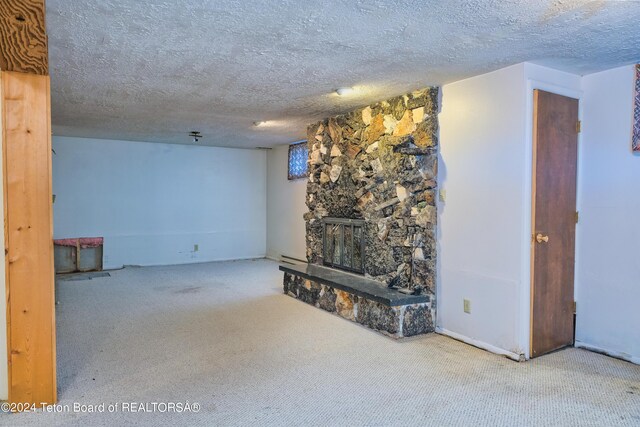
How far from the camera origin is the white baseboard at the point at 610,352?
9.98 feet

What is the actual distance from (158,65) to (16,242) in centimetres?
151

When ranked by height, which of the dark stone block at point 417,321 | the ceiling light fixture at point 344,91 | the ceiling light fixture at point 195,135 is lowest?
the dark stone block at point 417,321

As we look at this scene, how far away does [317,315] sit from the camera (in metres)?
4.27

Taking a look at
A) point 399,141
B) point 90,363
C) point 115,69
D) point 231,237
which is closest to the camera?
point 90,363

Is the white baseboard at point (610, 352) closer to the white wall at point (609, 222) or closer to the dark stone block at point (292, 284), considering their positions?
the white wall at point (609, 222)

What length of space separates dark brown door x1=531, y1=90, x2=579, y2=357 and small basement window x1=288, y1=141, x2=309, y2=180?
164 inches

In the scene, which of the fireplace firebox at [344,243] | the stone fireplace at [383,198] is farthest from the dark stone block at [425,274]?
the fireplace firebox at [344,243]

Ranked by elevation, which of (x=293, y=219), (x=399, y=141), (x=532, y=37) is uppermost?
(x=532, y=37)

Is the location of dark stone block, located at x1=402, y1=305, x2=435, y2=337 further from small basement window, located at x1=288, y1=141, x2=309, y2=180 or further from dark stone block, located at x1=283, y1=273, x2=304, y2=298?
small basement window, located at x1=288, y1=141, x2=309, y2=180

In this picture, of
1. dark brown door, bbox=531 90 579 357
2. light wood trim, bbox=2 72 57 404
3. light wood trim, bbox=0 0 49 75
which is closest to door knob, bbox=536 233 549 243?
dark brown door, bbox=531 90 579 357

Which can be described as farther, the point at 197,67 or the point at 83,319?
the point at 83,319

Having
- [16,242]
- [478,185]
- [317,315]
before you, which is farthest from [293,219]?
[16,242]

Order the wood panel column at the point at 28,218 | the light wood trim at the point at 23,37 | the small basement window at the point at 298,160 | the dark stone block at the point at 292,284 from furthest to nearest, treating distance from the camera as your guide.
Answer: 1. the small basement window at the point at 298,160
2. the dark stone block at the point at 292,284
3. the wood panel column at the point at 28,218
4. the light wood trim at the point at 23,37

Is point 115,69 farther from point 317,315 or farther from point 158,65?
point 317,315
